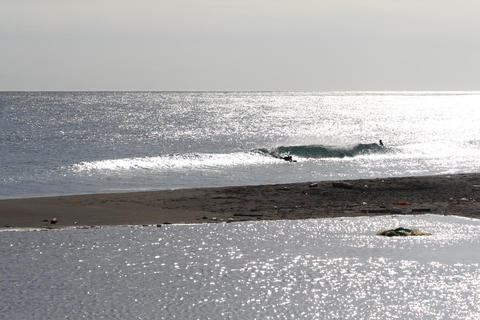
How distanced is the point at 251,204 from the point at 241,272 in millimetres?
16205

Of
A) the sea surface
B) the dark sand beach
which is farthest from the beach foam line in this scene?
the dark sand beach

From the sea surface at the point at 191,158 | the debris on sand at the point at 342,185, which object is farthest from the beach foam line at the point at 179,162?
the debris on sand at the point at 342,185

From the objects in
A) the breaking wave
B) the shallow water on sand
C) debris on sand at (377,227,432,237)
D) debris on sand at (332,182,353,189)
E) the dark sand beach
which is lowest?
the breaking wave

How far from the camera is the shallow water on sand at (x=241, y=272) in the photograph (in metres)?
24.8

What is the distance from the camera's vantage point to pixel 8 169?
67562 millimetres

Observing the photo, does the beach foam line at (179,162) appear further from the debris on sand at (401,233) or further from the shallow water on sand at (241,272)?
the debris on sand at (401,233)

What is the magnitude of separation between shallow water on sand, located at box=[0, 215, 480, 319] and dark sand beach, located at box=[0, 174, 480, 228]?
2.95m

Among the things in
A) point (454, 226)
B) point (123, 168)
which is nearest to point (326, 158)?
point (123, 168)

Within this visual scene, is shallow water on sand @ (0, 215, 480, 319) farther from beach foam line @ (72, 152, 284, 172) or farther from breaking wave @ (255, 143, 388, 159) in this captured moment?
breaking wave @ (255, 143, 388, 159)

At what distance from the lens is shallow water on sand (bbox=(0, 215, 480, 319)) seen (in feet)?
81.3

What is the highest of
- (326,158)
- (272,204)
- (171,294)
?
(171,294)

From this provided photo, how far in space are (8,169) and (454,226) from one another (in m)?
40.2

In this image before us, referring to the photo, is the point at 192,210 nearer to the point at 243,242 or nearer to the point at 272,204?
the point at 272,204

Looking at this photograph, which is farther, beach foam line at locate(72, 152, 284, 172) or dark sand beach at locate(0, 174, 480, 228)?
beach foam line at locate(72, 152, 284, 172)
